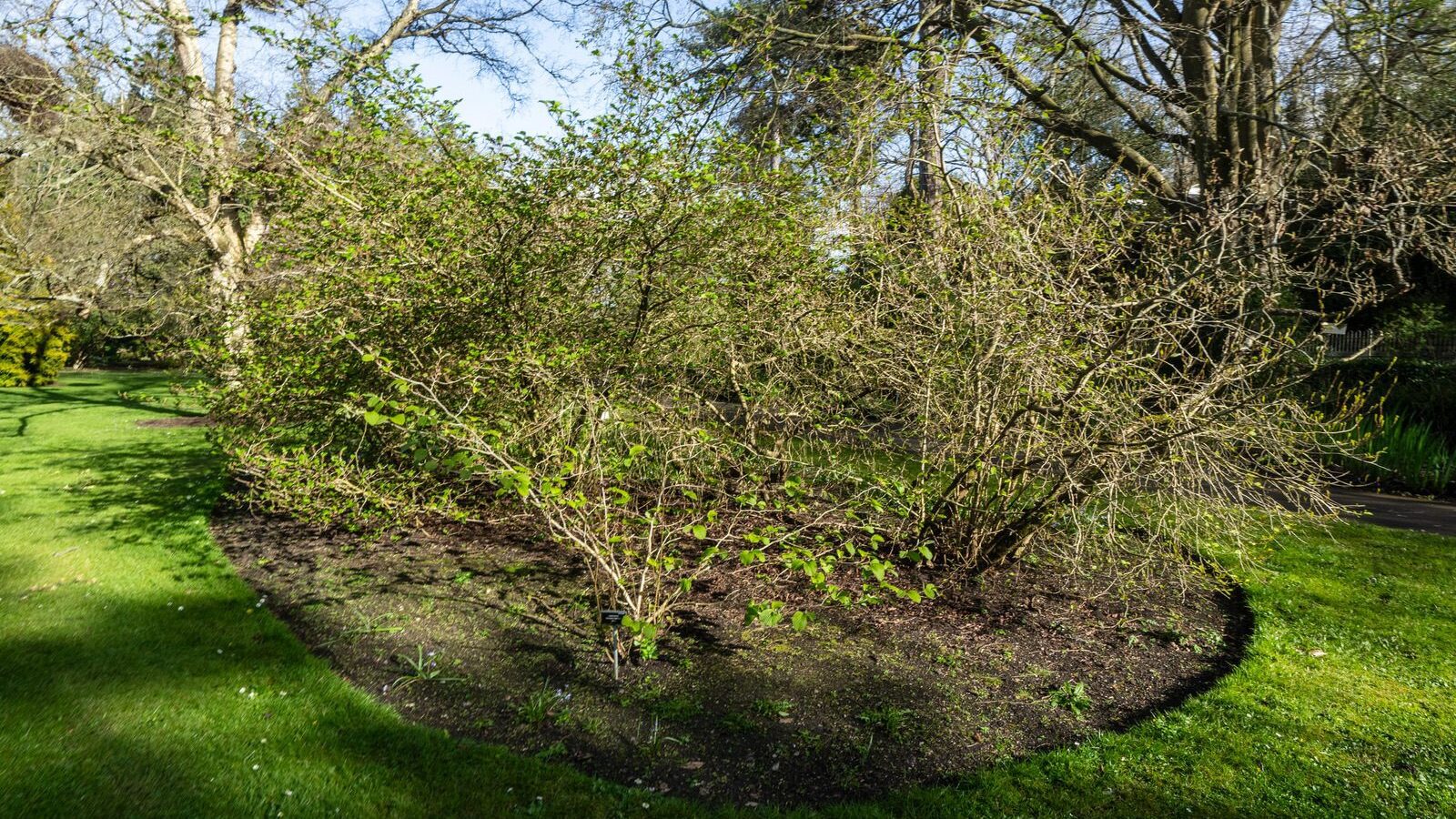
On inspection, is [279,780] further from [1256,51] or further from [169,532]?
[1256,51]

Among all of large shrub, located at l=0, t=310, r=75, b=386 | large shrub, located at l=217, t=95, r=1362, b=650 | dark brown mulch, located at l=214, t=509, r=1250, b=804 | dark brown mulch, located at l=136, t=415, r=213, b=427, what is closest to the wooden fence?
large shrub, located at l=217, t=95, r=1362, b=650

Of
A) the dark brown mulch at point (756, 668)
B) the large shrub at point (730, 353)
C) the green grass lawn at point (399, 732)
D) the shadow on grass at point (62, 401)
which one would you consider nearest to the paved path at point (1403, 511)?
the green grass lawn at point (399, 732)

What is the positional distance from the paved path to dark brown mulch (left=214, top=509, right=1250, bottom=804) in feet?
12.6

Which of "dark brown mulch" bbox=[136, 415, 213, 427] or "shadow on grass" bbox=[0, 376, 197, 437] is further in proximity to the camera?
"shadow on grass" bbox=[0, 376, 197, 437]

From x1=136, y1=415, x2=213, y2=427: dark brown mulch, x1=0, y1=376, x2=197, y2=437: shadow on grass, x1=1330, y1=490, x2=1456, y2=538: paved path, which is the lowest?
x1=1330, y1=490, x2=1456, y2=538: paved path

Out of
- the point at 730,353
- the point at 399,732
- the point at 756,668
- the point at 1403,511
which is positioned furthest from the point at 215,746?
the point at 1403,511

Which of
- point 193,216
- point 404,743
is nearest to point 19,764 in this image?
point 404,743

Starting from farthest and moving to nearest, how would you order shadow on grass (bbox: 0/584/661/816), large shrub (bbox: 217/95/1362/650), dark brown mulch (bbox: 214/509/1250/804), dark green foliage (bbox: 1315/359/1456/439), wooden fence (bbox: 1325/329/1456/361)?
1. wooden fence (bbox: 1325/329/1456/361)
2. dark green foliage (bbox: 1315/359/1456/439)
3. large shrub (bbox: 217/95/1362/650)
4. dark brown mulch (bbox: 214/509/1250/804)
5. shadow on grass (bbox: 0/584/661/816)

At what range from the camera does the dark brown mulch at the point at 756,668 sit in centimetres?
337

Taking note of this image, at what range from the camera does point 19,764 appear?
9.89ft

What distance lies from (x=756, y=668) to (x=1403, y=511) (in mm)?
8312

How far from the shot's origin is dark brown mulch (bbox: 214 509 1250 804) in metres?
3.37

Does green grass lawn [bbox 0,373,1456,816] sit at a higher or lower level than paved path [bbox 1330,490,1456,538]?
lower

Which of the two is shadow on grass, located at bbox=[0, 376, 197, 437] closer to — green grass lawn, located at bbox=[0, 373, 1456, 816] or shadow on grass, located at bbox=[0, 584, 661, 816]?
green grass lawn, located at bbox=[0, 373, 1456, 816]
